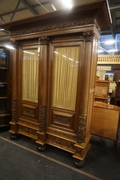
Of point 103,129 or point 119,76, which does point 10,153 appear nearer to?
point 103,129

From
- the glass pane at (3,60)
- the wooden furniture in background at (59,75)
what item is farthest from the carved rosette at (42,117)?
the glass pane at (3,60)

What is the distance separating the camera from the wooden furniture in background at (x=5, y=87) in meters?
2.91

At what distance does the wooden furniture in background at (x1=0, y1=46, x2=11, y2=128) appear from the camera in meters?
2.91

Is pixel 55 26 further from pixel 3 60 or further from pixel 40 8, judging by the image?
pixel 40 8

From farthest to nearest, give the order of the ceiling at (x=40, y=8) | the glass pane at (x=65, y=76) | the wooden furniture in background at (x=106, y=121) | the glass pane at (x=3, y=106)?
the ceiling at (x=40, y=8) → the glass pane at (x=3, y=106) → the wooden furniture in background at (x=106, y=121) → the glass pane at (x=65, y=76)

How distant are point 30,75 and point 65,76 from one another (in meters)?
0.83

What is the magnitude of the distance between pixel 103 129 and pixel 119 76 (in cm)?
500

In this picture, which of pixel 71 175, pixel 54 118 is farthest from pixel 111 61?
pixel 71 175

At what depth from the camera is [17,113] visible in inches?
104

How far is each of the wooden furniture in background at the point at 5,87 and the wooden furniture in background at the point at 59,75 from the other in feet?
1.70

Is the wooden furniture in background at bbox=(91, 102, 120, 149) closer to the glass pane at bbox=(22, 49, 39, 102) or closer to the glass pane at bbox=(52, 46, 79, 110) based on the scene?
the glass pane at bbox=(52, 46, 79, 110)

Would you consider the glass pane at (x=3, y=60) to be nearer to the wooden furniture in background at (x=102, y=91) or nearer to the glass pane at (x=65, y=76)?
the glass pane at (x=65, y=76)

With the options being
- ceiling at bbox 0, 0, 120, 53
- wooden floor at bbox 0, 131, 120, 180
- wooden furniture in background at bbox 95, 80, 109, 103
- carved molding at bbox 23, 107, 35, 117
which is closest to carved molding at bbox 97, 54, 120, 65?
ceiling at bbox 0, 0, 120, 53

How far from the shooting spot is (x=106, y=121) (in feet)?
7.99
